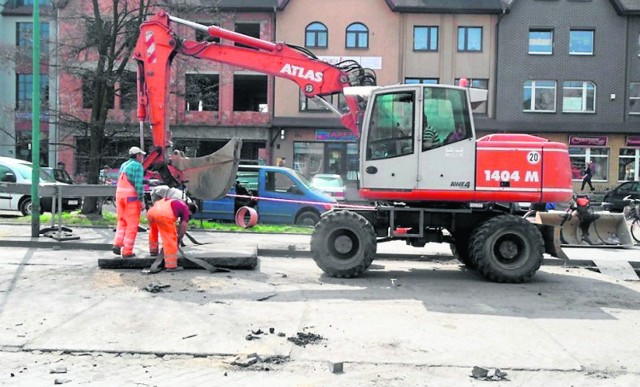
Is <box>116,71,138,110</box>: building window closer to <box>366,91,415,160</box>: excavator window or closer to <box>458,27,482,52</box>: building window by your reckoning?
<box>366,91,415,160</box>: excavator window

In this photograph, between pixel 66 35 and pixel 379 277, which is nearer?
pixel 379 277

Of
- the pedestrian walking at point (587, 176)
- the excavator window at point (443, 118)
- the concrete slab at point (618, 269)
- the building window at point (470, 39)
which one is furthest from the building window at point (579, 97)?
the excavator window at point (443, 118)

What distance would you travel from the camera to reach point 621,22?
101 ft

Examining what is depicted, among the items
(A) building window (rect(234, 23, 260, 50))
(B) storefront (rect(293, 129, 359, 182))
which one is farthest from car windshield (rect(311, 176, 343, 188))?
(A) building window (rect(234, 23, 260, 50))

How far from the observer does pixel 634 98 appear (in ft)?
102

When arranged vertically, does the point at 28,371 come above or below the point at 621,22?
below

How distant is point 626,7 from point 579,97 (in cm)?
518

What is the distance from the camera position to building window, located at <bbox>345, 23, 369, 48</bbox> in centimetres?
3084

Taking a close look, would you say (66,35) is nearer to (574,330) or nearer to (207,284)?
(207,284)

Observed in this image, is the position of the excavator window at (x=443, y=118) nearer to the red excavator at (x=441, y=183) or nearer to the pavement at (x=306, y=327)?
the red excavator at (x=441, y=183)

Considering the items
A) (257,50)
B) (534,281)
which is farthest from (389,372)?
(257,50)

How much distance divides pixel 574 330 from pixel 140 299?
16.9 feet

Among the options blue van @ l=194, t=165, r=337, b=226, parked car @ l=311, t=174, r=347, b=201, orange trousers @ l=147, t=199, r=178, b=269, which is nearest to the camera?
orange trousers @ l=147, t=199, r=178, b=269

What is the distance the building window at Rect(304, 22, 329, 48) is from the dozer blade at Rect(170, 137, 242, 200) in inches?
858
